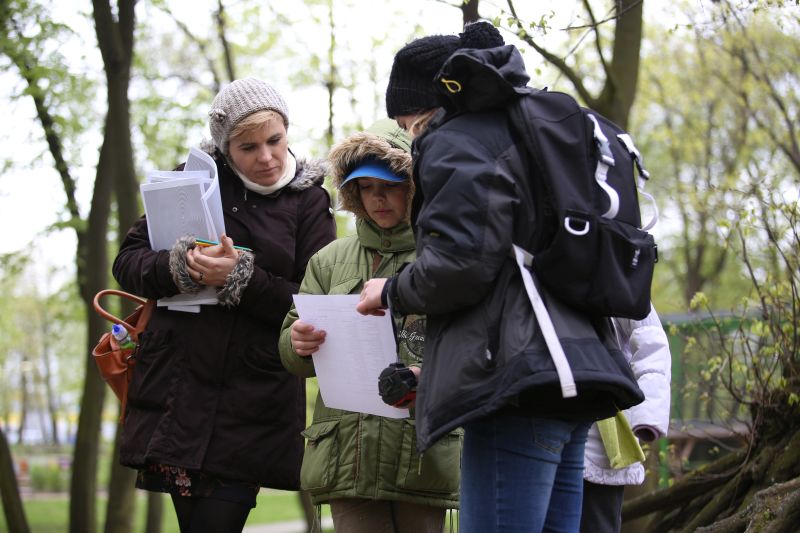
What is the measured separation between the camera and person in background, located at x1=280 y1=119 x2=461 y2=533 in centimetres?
341

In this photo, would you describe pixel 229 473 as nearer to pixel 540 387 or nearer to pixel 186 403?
pixel 186 403

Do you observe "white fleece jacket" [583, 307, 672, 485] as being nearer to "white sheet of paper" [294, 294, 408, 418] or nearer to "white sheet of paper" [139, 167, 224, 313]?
"white sheet of paper" [294, 294, 408, 418]

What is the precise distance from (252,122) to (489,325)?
5.51ft

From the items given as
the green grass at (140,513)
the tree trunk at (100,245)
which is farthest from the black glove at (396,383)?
the green grass at (140,513)

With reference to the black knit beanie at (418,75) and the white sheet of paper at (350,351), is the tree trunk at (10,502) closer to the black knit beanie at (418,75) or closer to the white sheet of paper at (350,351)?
the white sheet of paper at (350,351)

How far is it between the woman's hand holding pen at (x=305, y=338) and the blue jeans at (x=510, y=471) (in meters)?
0.80

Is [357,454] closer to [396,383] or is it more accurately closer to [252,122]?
[396,383]

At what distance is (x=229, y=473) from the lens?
12.1 ft

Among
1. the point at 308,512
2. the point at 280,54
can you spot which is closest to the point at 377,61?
the point at 280,54

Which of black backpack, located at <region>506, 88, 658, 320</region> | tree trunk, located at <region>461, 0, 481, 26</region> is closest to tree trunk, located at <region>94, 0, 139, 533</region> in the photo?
tree trunk, located at <region>461, 0, 481, 26</region>

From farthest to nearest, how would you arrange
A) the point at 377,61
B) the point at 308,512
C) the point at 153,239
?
1. the point at 377,61
2. the point at 308,512
3. the point at 153,239

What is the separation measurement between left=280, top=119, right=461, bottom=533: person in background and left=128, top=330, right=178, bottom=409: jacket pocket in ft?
1.73

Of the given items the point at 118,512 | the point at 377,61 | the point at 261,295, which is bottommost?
the point at 118,512

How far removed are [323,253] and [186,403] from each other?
77 centimetres
